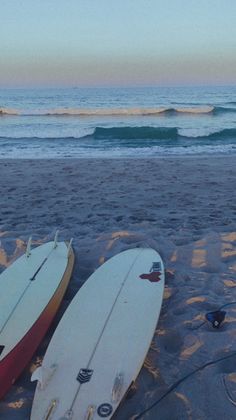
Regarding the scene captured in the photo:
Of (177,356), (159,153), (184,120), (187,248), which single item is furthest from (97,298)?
(184,120)

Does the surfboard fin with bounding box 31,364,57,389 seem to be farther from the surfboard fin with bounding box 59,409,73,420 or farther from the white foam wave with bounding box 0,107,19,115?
the white foam wave with bounding box 0,107,19,115

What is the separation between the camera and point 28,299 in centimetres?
361

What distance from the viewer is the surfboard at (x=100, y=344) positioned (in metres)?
2.48

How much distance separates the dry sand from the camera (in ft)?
8.86

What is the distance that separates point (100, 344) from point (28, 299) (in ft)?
3.10

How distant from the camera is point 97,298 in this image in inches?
142

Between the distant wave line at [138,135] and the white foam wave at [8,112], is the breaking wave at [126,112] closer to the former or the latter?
the white foam wave at [8,112]

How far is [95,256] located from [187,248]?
40.5 inches

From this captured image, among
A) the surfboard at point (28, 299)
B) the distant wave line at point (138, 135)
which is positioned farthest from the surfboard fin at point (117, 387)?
the distant wave line at point (138, 135)

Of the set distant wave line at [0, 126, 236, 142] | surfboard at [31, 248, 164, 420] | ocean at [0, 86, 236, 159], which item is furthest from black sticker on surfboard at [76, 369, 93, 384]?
distant wave line at [0, 126, 236, 142]

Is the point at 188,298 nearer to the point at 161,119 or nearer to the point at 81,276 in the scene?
the point at 81,276

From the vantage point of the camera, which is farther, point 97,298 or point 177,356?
point 97,298

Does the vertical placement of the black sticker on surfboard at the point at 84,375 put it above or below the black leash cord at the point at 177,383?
above

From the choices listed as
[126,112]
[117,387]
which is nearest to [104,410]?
[117,387]
